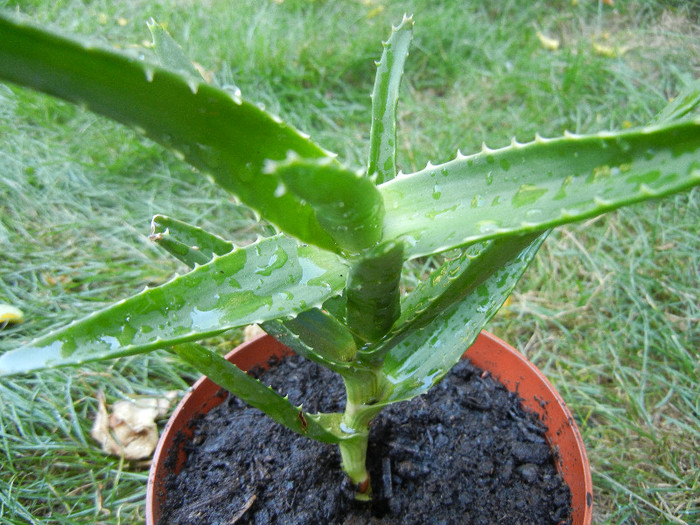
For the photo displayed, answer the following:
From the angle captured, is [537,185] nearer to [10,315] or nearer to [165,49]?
[165,49]

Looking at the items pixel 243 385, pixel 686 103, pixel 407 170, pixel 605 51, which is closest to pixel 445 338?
pixel 243 385

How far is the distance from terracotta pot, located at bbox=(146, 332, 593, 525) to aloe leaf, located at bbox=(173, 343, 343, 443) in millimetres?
285

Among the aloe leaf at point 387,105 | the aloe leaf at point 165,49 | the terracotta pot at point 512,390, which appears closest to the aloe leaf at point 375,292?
the aloe leaf at point 387,105

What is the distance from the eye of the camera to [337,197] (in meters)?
0.41

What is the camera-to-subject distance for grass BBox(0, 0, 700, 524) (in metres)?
1.16

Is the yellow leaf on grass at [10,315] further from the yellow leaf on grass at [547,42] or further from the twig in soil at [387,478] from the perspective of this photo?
the yellow leaf on grass at [547,42]

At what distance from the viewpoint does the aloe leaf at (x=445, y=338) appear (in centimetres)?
66

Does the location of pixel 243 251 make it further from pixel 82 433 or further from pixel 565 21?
pixel 565 21

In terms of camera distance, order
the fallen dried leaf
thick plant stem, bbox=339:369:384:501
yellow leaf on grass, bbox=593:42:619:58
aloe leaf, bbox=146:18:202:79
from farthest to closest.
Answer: yellow leaf on grass, bbox=593:42:619:58 < the fallen dried leaf < thick plant stem, bbox=339:369:384:501 < aloe leaf, bbox=146:18:202:79

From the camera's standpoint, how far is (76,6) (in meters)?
2.26

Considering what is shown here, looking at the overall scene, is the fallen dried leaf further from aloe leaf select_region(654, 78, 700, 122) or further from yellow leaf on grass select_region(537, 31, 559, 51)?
yellow leaf on grass select_region(537, 31, 559, 51)

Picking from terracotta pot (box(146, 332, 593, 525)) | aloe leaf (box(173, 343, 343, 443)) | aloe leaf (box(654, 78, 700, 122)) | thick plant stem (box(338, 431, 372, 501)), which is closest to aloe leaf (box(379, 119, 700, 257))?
aloe leaf (box(654, 78, 700, 122))

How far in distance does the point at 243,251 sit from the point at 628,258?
1.27 m

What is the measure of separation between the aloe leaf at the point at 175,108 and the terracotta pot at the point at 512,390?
548mm
